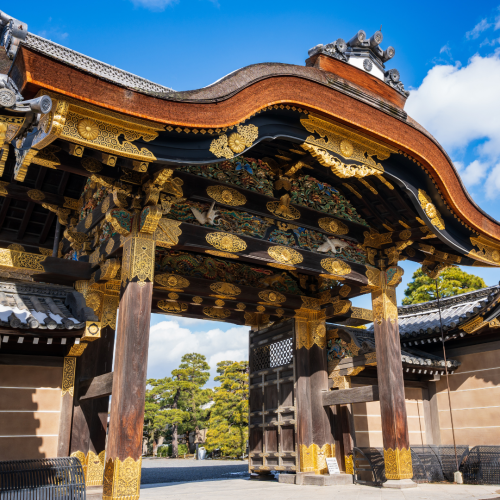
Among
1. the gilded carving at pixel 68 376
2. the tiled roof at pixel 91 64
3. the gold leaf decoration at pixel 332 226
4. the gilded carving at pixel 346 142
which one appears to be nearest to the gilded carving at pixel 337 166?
the gilded carving at pixel 346 142

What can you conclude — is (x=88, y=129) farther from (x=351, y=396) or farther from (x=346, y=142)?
(x=351, y=396)

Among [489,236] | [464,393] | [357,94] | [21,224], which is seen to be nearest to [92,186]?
[21,224]

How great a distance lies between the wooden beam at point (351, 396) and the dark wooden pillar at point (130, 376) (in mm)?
4181

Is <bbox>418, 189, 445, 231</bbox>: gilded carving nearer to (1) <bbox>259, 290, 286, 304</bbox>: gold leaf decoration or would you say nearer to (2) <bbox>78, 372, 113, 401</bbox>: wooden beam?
(1) <bbox>259, 290, 286, 304</bbox>: gold leaf decoration

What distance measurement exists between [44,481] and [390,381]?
5.52 m

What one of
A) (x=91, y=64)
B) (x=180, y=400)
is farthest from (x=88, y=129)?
(x=180, y=400)

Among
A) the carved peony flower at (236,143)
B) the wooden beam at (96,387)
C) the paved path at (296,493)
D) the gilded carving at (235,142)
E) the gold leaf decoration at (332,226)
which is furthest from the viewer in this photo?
the gold leaf decoration at (332,226)

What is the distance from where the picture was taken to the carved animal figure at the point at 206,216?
7.13 m

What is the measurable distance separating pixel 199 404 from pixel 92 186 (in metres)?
25.5

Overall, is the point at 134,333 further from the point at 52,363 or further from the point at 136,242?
the point at 52,363

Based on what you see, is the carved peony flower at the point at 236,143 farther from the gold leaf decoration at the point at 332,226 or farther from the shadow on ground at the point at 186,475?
the shadow on ground at the point at 186,475

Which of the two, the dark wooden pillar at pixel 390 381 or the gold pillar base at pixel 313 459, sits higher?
the dark wooden pillar at pixel 390 381

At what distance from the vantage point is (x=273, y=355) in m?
10.9

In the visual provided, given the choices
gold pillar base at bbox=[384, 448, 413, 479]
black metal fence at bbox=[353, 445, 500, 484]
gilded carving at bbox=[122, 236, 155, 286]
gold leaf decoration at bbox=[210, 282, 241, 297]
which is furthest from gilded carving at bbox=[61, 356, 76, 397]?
black metal fence at bbox=[353, 445, 500, 484]
